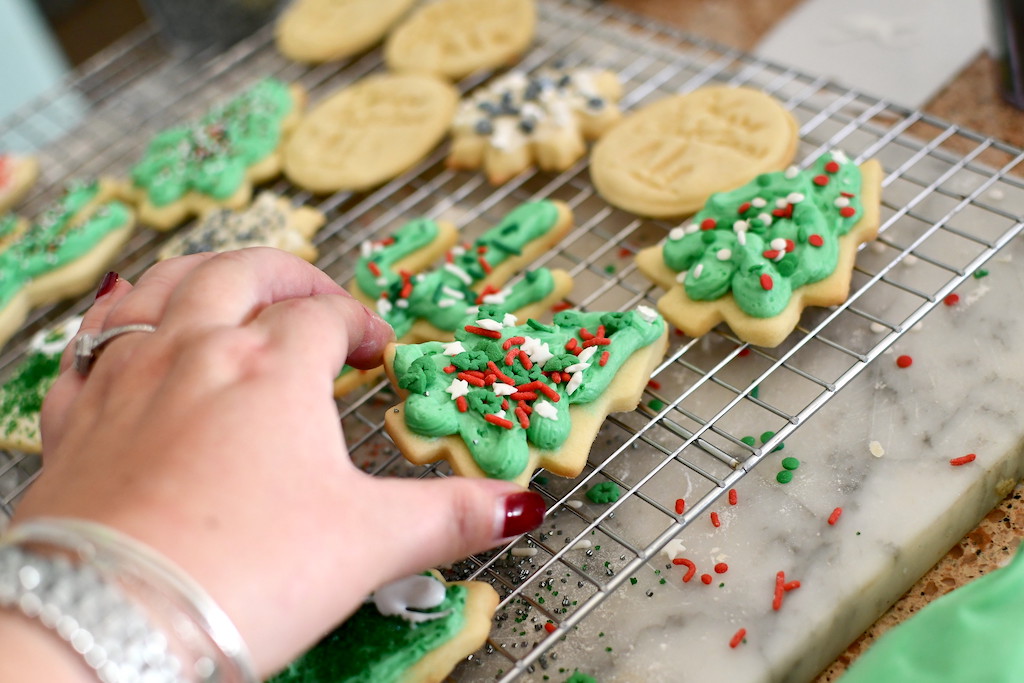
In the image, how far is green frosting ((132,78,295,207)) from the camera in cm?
188

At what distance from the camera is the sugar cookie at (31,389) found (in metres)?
1.48

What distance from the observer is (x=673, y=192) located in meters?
1.55

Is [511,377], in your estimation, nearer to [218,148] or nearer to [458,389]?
[458,389]

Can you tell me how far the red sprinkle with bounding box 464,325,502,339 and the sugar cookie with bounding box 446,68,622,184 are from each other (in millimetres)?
524

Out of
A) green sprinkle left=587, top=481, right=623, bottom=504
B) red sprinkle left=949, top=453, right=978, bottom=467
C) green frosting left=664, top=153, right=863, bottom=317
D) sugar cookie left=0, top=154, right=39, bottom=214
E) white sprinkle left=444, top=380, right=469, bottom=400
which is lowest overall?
red sprinkle left=949, top=453, right=978, bottom=467

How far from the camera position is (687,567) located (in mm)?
1149

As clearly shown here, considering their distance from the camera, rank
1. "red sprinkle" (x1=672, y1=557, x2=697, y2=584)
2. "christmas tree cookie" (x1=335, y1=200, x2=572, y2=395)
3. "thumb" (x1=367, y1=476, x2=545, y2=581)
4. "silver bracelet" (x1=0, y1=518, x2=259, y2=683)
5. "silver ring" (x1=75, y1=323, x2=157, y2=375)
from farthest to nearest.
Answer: "christmas tree cookie" (x1=335, y1=200, x2=572, y2=395) → "red sprinkle" (x1=672, y1=557, x2=697, y2=584) → "silver ring" (x1=75, y1=323, x2=157, y2=375) → "thumb" (x1=367, y1=476, x2=545, y2=581) → "silver bracelet" (x1=0, y1=518, x2=259, y2=683)

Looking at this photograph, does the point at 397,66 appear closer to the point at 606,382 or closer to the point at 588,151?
the point at 588,151

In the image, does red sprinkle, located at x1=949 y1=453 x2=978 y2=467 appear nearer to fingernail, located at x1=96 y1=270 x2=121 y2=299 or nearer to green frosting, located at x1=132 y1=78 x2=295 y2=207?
fingernail, located at x1=96 y1=270 x2=121 y2=299

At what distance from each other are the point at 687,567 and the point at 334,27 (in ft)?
5.15

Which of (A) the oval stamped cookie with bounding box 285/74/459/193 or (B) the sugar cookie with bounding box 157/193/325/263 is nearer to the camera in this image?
(B) the sugar cookie with bounding box 157/193/325/263

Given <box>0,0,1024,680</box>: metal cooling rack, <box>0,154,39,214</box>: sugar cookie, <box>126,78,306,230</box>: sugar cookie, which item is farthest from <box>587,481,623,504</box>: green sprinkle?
<box>0,154,39,214</box>: sugar cookie

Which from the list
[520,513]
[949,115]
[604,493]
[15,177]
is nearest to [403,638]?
[520,513]

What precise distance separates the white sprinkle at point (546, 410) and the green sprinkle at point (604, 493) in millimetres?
114
